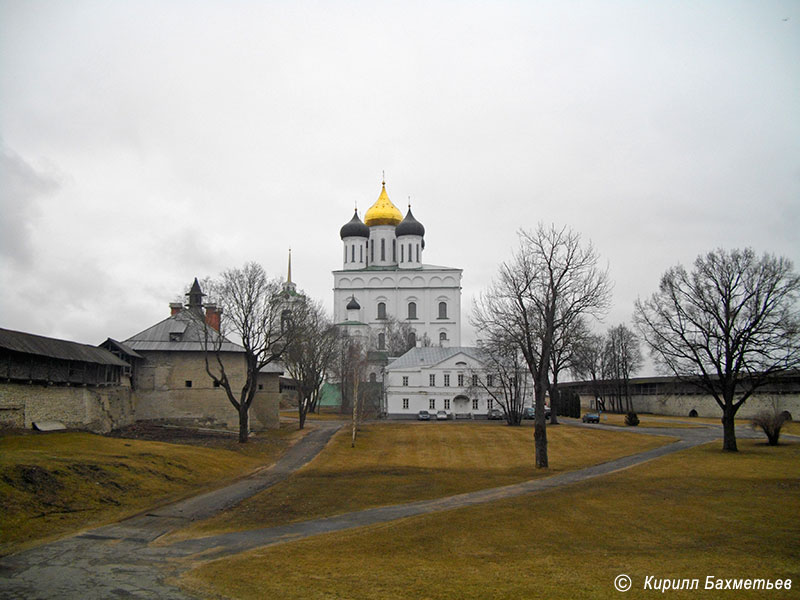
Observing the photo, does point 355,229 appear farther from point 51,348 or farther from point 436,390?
point 51,348

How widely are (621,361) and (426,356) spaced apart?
917 inches

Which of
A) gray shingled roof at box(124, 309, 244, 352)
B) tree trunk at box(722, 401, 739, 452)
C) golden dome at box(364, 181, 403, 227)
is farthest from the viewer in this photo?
golden dome at box(364, 181, 403, 227)

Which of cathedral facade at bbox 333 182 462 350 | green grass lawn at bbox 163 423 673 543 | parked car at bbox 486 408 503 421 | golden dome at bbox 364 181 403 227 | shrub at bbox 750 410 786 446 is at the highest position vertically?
golden dome at bbox 364 181 403 227

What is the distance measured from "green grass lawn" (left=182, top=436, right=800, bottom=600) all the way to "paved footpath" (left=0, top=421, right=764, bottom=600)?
0.80 meters

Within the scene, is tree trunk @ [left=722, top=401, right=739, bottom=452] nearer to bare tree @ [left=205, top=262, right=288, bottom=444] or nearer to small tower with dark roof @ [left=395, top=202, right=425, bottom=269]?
bare tree @ [left=205, top=262, right=288, bottom=444]

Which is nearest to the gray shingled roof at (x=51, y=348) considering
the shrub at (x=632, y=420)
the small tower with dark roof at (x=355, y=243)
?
the shrub at (x=632, y=420)

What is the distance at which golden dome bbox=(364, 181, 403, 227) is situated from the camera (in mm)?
90375

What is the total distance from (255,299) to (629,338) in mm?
51294

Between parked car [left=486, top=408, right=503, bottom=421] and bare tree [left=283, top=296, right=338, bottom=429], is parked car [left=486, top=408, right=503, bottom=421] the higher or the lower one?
the lower one

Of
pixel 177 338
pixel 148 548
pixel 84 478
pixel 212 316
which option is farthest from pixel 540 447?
pixel 212 316

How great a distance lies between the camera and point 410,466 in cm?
2859

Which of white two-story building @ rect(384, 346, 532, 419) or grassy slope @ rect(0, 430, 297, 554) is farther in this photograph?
white two-story building @ rect(384, 346, 532, 419)

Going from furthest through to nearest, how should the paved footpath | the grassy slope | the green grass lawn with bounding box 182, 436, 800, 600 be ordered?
the grassy slope
the paved footpath
the green grass lawn with bounding box 182, 436, 800, 600

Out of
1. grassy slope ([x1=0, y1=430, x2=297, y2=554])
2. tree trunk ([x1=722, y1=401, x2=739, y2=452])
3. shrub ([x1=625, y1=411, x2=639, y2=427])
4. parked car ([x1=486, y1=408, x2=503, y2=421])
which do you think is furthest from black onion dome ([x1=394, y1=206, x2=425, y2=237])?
grassy slope ([x1=0, y1=430, x2=297, y2=554])
